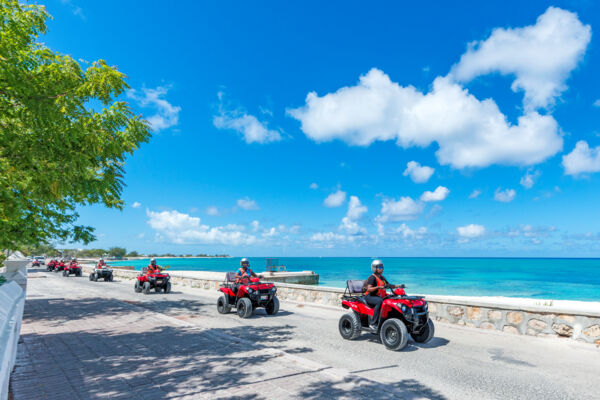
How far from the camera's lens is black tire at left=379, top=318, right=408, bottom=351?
6.76 meters

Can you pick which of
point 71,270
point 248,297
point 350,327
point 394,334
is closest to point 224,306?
point 248,297

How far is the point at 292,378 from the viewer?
520 cm

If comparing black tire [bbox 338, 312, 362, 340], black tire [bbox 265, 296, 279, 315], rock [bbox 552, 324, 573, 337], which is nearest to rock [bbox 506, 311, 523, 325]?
rock [bbox 552, 324, 573, 337]

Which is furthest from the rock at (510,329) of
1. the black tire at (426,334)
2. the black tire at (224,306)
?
the black tire at (224,306)

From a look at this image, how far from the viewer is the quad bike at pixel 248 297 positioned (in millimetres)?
10898

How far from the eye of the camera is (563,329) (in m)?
7.74

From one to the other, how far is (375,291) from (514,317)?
3.80 metres

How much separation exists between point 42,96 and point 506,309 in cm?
1087

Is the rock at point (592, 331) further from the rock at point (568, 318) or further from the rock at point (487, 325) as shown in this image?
the rock at point (487, 325)

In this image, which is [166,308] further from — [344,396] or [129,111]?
[344,396]

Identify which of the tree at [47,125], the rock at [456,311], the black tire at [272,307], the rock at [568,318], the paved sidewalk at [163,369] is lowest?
the paved sidewalk at [163,369]

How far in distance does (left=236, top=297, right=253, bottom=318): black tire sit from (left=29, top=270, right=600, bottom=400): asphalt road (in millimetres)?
707

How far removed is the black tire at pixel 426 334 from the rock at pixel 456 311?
271 centimetres

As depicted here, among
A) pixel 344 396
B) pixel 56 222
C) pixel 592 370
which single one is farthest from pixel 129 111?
pixel 592 370
